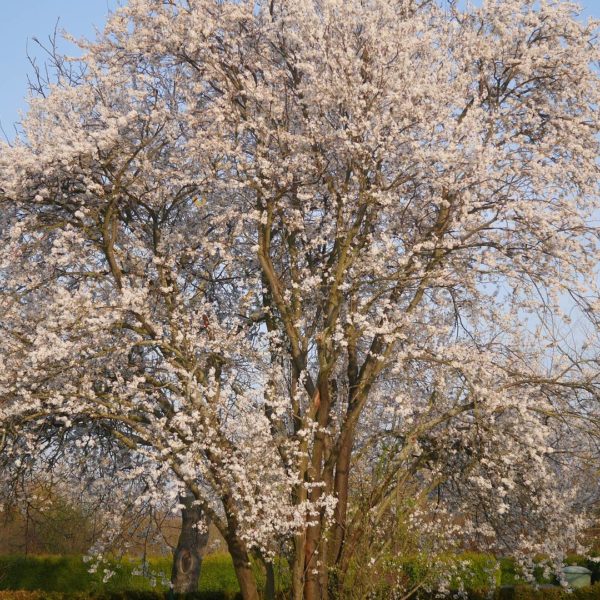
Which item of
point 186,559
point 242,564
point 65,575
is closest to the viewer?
point 242,564

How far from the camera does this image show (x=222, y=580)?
752 inches

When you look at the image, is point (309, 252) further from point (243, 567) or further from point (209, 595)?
point (209, 595)

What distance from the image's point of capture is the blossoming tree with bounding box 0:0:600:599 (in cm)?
1051

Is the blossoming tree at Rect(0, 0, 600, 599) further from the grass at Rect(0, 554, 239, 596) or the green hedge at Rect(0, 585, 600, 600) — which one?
the grass at Rect(0, 554, 239, 596)

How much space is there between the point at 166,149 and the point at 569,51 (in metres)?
6.11

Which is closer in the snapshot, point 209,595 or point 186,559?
point 209,595

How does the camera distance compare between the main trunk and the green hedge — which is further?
the green hedge

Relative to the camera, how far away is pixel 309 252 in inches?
483

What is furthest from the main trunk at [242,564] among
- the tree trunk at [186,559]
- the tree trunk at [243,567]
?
the tree trunk at [186,559]

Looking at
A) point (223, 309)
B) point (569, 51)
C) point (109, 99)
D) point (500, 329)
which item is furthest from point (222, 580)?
point (569, 51)

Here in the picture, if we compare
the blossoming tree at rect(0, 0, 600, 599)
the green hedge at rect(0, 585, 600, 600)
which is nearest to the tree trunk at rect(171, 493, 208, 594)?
the green hedge at rect(0, 585, 600, 600)

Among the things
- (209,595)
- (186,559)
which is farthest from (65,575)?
(209,595)

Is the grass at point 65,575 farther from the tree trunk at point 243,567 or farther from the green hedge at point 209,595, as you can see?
the tree trunk at point 243,567

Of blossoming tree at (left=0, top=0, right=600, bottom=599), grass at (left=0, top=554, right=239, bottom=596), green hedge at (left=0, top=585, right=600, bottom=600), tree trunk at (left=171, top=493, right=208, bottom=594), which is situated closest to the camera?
blossoming tree at (left=0, top=0, right=600, bottom=599)
